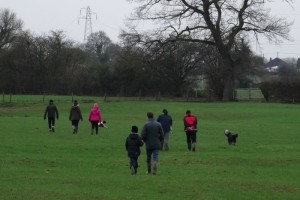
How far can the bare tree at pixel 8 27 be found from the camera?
89.8m

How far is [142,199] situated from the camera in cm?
1176

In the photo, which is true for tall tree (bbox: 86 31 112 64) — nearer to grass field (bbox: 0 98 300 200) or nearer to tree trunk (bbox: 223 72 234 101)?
tree trunk (bbox: 223 72 234 101)

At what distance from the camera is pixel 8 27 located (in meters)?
93.4

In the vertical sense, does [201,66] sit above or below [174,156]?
above

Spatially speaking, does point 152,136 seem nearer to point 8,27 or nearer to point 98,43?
point 8,27

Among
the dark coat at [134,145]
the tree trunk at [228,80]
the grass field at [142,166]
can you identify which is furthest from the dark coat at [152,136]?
the tree trunk at [228,80]

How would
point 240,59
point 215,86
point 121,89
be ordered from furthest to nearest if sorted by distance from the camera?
1. point 121,89
2. point 215,86
3. point 240,59

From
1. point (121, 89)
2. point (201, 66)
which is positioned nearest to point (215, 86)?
point (201, 66)

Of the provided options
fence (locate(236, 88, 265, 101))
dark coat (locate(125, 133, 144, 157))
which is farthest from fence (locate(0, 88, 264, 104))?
dark coat (locate(125, 133, 144, 157))

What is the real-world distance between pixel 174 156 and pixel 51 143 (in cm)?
626

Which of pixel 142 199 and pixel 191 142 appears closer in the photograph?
pixel 142 199

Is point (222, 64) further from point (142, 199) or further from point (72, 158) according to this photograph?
point (142, 199)

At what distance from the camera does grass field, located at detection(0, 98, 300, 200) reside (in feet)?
41.9

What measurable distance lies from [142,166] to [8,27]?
79338 mm
